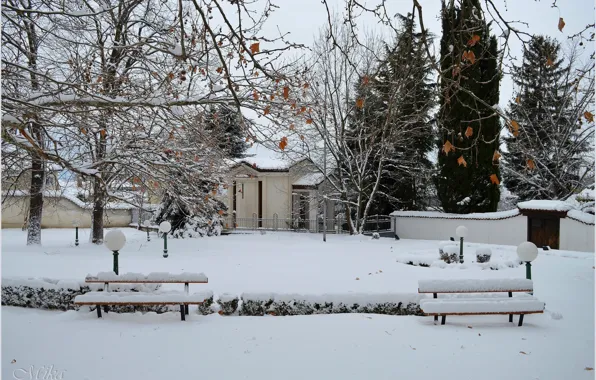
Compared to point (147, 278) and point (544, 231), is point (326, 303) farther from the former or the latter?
point (544, 231)

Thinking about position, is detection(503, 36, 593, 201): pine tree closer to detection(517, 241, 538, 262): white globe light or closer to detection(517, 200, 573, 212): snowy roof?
detection(517, 200, 573, 212): snowy roof

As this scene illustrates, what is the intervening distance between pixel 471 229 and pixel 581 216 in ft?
16.3

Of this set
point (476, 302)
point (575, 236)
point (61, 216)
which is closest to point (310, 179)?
point (575, 236)

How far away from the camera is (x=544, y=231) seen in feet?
58.5

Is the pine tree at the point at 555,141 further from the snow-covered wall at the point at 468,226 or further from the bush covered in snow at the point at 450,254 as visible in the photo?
the bush covered in snow at the point at 450,254

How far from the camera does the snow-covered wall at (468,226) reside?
19.0 meters

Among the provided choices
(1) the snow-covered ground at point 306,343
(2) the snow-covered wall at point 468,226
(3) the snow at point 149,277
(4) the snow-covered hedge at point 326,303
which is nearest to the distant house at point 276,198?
(2) the snow-covered wall at point 468,226

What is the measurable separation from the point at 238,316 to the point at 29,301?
160 inches

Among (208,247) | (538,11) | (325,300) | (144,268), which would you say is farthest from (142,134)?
(208,247)

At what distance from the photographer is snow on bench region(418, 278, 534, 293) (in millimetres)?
7238

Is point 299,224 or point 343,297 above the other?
point 299,224

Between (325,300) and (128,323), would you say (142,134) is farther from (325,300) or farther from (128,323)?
(325,300)

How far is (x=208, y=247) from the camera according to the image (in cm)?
1714

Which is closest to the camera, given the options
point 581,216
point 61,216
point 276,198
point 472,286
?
point 472,286
